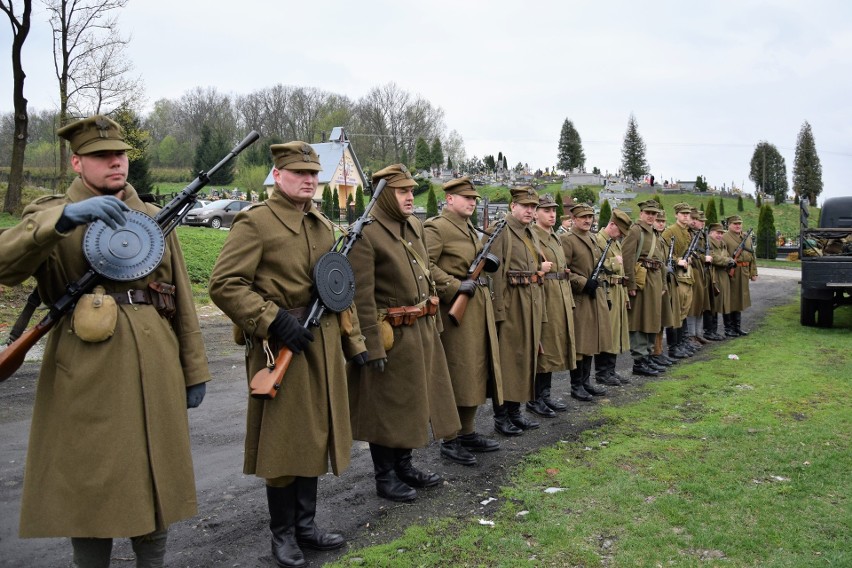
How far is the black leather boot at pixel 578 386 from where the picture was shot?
8.52 m

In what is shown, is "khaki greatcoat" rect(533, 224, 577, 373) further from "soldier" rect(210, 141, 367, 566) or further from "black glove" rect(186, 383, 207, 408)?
"black glove" rect(186, 383, 207, 408)

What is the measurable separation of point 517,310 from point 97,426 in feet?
14.9

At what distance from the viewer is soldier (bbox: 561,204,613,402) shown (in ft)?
28.6

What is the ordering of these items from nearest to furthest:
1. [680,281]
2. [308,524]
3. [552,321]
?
[308,524] → [552,321] → [680,281]

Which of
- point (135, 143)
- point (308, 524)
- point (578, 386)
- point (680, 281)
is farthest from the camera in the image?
point (135, 143)

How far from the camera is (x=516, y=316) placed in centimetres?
704

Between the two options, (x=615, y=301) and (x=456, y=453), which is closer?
(x=456, y=453)

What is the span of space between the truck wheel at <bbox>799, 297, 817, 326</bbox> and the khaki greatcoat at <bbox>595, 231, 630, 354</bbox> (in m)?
6.37

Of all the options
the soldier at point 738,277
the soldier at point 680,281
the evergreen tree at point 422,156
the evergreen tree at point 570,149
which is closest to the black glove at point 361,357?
the soldier at point 680,281

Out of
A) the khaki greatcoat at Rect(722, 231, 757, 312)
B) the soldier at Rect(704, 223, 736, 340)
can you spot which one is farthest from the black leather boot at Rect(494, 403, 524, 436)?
the khaki greatcoat at Rect(722, 231, 757, 312)

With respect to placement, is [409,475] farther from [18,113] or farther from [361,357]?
[18,113]

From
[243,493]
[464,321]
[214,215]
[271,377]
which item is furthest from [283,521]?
[214,215]

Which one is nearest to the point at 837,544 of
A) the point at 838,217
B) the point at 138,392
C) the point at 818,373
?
the point at 138,392

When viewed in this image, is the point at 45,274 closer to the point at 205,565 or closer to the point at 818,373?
the point at 205,565
